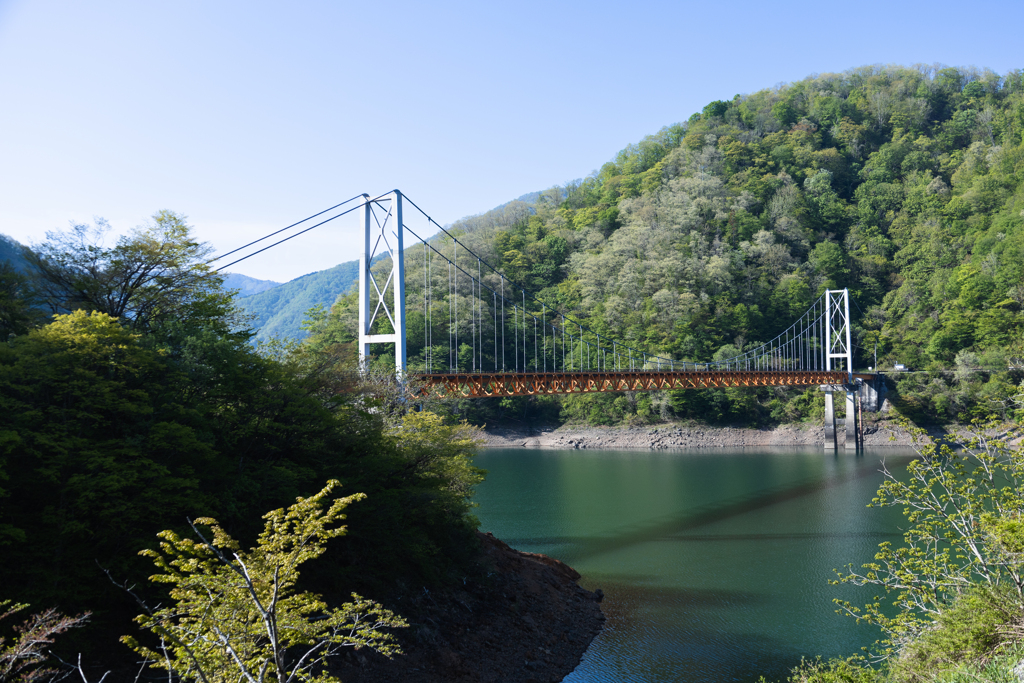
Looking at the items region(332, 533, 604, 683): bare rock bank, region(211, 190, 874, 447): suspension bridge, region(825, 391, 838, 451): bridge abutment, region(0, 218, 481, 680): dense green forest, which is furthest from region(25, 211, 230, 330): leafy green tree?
region(825, 391, 838, 451): bridge abutment

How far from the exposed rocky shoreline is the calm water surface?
4426 millimetres

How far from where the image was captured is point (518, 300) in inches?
1816

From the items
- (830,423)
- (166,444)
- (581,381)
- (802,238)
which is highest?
(802,238)

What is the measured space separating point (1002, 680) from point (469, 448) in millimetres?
9201

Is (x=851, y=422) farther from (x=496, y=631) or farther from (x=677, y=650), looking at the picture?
(x=496, y=631)

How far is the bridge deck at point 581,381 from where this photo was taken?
1892cm

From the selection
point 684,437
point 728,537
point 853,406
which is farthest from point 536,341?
point 728,537

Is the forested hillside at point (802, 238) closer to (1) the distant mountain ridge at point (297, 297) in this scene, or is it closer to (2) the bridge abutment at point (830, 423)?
(2) the bridge abutment at point (830, 423)

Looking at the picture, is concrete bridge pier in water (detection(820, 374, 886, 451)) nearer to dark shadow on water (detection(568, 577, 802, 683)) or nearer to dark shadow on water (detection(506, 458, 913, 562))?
dark shadow on water (detection(506, 458, 913, 562))

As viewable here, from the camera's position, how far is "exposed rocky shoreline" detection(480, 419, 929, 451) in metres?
35.4

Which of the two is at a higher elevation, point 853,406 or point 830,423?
point 853,406

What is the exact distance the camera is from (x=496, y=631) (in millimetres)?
10758

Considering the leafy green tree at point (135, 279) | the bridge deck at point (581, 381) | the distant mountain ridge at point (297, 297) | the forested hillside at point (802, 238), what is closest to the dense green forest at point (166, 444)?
the leafy green tree at point (135, 279)

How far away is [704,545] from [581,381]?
708cm
